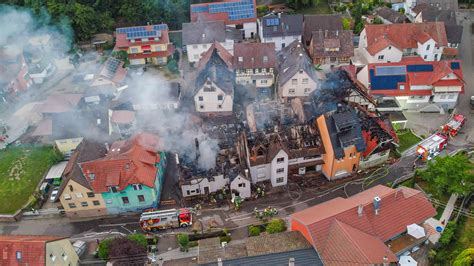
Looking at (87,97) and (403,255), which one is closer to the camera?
(403,255)

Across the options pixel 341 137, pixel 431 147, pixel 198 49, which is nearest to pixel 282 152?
pixel 341 137

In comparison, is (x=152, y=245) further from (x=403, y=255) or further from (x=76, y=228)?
(x=403, y=255)

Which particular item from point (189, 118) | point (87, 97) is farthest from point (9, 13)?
point (189, 118)

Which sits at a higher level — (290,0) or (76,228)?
(290,0)

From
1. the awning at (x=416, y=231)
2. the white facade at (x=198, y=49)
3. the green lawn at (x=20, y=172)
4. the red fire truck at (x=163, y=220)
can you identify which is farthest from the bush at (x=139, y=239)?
the white facade at (x=198, y=49)

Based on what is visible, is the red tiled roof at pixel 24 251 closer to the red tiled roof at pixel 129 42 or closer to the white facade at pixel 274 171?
the white facade at pixel 274 171

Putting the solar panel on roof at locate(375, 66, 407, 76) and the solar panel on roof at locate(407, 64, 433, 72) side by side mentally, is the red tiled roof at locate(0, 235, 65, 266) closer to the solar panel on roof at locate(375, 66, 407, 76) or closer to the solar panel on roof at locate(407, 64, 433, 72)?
the solar panel on roof at locate(375, 66, 407, 76)

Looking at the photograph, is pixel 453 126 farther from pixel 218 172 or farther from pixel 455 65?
pixel 218 172
